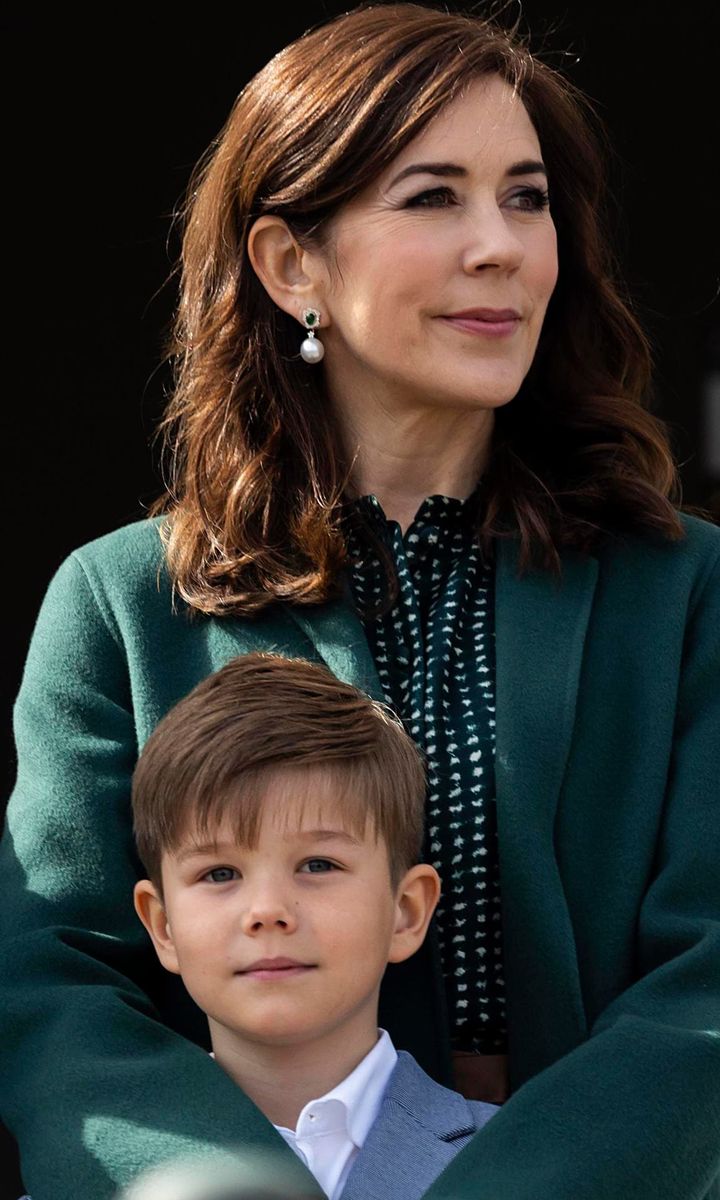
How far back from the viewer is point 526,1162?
246 cm

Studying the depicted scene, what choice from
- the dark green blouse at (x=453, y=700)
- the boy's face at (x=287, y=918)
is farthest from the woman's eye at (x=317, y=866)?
the dark green blouse at (x=453, y=700)

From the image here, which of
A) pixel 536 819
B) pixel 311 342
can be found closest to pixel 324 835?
pixel 536 819

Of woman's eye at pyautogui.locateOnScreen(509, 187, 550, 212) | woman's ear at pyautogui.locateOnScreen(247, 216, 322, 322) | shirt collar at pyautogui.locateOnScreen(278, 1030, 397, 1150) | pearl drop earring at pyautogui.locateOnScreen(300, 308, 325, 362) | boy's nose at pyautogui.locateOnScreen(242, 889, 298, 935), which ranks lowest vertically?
shirt collar at pyautogui.locateOnScreen(278, 1030, 397, 1150)

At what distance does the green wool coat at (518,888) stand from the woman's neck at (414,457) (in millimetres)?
167

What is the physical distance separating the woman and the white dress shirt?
0.08 meters

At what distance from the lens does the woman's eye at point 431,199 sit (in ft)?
9.78

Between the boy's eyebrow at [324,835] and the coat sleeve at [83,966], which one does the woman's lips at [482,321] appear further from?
the boy's eyebrow at [324,835]

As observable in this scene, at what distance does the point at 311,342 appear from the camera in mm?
3178

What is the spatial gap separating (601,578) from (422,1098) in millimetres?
744

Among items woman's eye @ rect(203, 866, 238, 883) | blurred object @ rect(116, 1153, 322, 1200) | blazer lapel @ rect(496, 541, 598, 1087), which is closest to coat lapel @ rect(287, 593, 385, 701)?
blazer lapel @ rect(496, 541, 598, 1087)

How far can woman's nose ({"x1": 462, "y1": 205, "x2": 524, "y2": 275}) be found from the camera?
295cm

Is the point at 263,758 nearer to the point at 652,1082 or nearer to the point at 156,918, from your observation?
the point at 156,918

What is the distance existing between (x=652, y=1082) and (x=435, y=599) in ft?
2.53

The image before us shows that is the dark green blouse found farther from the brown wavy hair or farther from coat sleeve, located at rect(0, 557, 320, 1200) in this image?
coat sleeve, located at rect(0, 557, 320, 1200)
